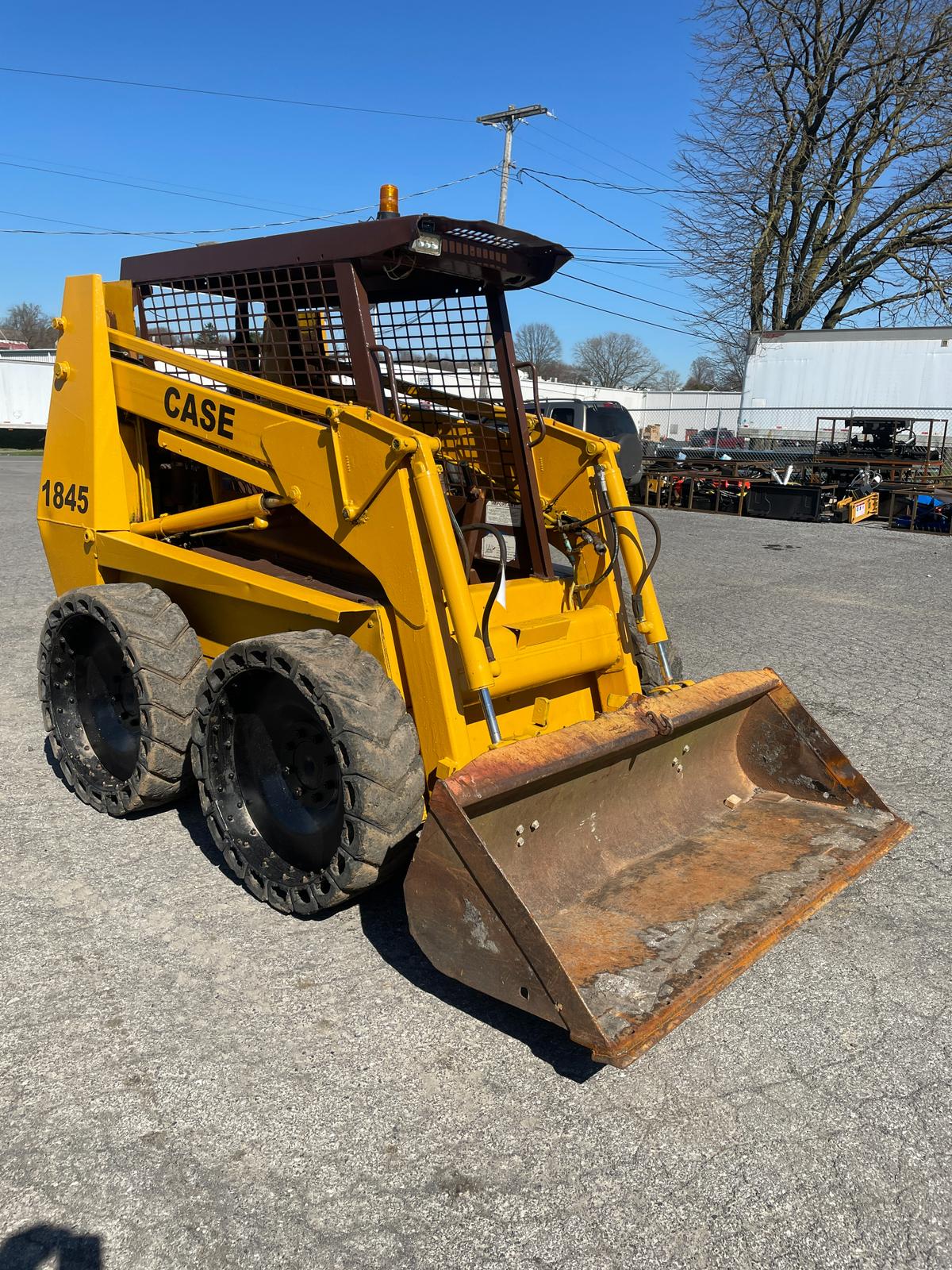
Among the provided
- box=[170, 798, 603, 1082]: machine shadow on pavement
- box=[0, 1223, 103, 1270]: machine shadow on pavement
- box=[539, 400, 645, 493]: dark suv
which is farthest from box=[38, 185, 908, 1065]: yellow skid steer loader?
Result: box=[539, 400, 645, 493]: dark suv

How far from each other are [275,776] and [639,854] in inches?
55.5

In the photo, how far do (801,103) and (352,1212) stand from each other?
31.8 metres

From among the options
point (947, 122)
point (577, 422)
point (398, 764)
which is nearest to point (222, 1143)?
point (398, 764)

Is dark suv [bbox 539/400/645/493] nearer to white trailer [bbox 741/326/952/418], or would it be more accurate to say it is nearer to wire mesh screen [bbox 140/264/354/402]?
white trailer [bbox 741/326/952/418]

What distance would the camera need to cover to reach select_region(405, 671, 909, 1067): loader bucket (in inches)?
107

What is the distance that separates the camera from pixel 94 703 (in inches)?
181

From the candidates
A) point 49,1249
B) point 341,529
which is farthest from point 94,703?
point 49,1249

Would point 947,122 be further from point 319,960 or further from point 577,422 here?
point 319,960

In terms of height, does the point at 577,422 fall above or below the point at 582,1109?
above

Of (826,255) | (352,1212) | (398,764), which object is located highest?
(826,255)

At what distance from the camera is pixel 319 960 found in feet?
10.9

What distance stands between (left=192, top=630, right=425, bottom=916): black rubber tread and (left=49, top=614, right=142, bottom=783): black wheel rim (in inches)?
45.8

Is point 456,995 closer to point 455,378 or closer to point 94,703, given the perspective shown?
point 94,703

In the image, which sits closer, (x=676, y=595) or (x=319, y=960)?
(x=319, y=960)
